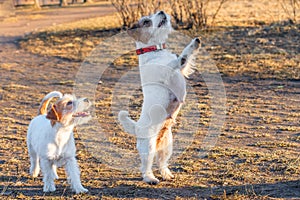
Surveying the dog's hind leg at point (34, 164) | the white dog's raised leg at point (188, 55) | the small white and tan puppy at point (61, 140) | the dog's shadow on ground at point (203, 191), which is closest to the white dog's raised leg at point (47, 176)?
the small white and tan puppy at point (61, 140)

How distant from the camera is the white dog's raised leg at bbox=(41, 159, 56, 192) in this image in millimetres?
5309

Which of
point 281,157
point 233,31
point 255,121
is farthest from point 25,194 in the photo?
point 233,31

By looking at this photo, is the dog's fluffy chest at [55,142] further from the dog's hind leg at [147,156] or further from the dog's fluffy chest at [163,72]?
the dog's fluffy chest at [163,72]

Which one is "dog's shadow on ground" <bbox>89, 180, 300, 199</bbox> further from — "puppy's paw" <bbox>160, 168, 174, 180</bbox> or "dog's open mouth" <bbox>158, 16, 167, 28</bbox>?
"dog's open mouth" <bbox>158, 16, 167, 28</bbox>

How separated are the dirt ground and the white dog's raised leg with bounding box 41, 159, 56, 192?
9cm

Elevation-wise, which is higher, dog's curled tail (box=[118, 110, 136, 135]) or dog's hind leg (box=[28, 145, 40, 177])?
Answer: dog's curled tail (box=[118, 110, 136, 135])

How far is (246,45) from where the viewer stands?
1369 cm

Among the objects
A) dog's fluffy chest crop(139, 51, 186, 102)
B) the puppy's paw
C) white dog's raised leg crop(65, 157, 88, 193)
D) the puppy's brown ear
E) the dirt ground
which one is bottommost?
the dirt ground

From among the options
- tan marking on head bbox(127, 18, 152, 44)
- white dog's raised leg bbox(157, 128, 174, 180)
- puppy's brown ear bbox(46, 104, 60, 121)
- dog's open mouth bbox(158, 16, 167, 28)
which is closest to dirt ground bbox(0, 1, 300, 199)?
white dog's raised leg bbox(157, 128, 174, 180)

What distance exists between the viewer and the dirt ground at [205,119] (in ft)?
17.8

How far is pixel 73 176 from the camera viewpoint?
17.4 feet

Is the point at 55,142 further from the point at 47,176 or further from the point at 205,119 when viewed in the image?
the point at 205,119

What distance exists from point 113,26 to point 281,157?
14.3m

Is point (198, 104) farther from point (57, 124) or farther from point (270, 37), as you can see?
point (270, 37)
